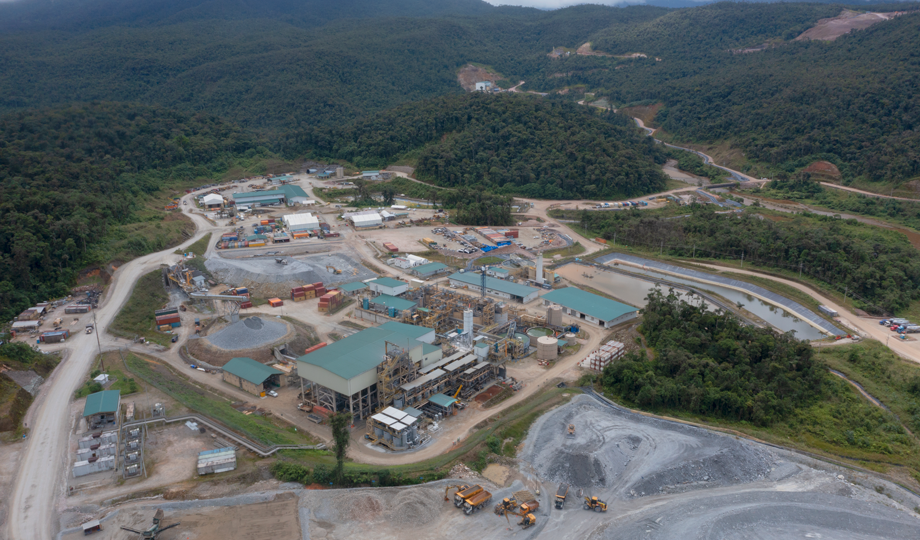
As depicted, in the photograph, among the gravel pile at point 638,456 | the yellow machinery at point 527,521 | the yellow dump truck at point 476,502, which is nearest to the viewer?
the yellow machinery at point 527,521

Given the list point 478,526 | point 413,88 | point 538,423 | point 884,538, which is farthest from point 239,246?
point 413,88

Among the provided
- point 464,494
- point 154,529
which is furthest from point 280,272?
point 464,494

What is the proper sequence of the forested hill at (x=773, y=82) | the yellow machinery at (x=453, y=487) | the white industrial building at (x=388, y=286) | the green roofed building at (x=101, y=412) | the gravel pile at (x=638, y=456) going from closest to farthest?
the yellow machinery at (x=453, y=487), the gravel pile at (x=638, y=456), the green roofed building at (x=101, y=412), the white industrial building at (x=388, y=286), the forested hill at (x=773, y=82)

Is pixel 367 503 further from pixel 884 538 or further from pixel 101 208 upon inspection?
pixel 101 208

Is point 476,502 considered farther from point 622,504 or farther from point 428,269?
point 428,269

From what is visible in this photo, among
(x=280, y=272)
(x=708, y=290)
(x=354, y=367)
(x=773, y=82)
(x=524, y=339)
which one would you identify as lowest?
(x=708, y=290)

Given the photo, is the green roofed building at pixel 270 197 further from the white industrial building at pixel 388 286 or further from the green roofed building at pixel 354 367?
the green roofed building at pixel 354 367

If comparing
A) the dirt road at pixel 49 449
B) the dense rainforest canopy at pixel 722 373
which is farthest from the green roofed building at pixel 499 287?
the dirt road at pixel 49 449
